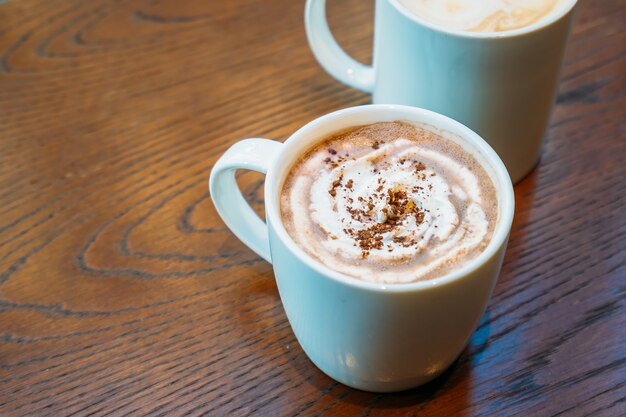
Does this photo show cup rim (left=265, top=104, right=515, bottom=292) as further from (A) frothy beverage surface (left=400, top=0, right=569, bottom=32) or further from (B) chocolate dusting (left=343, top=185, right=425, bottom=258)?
(A) frothy beverage surface (left=400, top=0, right=569, bottom=32)

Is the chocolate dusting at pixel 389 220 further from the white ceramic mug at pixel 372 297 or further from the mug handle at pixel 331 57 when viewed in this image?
the mug handle at pixel 331 57

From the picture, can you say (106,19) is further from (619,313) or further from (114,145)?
(619,313)

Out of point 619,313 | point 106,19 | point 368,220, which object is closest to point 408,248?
point 368,220

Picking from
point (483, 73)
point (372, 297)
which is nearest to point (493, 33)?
point (483, 73)

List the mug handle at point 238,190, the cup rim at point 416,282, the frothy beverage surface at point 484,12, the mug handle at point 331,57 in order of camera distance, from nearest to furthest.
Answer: the cup rim at point 416,282 → the mug handle at point 238,190 → the frothy beverage surface at point 484,12 → the mug handle at point 331,57

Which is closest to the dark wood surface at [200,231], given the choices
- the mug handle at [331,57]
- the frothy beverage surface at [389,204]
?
the mug handle at [331,57]

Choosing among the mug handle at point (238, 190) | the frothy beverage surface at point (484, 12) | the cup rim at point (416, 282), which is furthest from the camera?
the frothy beverage surface at point (484, 12)

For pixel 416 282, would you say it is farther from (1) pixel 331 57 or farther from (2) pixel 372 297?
(1) pixel 331 57
